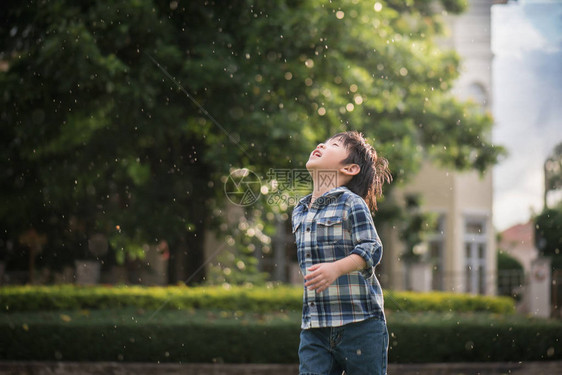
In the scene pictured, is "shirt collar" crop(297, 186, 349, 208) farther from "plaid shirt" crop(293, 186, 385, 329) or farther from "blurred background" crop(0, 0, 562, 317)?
"blurred background" crop(0, 0, 562, 317)

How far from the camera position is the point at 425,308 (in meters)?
7.84

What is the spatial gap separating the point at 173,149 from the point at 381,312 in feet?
20.7

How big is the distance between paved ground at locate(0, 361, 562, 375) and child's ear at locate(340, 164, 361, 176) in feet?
11.8

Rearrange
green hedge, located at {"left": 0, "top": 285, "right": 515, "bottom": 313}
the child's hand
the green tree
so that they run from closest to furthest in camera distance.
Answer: the child's hand, the green tree, green hedge, located at {"left": 0, "top": 285, "right": 515, "bottom": 313}

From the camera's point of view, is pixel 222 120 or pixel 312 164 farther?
pixel 222 120

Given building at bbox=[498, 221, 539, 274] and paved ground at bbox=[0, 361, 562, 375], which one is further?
building at bbox=[498, 221, 539, 274]

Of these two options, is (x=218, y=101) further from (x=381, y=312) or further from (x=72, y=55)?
(x=381, y=312)

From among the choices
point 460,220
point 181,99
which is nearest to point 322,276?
point 181,99

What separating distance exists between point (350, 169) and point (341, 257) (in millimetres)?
338

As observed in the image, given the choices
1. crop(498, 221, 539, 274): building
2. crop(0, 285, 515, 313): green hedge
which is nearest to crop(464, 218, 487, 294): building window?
crop(498, 221, 539, 274): building

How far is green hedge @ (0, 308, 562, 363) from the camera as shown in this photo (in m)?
5.80

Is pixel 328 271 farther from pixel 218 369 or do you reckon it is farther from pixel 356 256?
pixel 218 369

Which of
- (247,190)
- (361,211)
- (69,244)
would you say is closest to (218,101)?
(247,190)

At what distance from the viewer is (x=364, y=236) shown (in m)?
2.15
